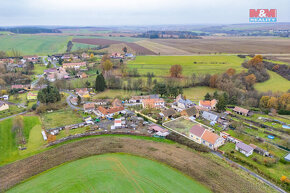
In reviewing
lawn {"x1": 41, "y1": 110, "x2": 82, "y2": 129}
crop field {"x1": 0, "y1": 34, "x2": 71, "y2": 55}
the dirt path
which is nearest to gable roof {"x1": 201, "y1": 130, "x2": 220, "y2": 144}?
the dirt path

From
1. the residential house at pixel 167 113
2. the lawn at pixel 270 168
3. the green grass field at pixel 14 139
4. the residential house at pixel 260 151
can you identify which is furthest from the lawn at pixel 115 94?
the residential house at pixel 260 151

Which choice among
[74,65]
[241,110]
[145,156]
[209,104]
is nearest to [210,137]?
[145,156]

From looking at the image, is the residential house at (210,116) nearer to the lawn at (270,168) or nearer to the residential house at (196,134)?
the residential house at (196,134)

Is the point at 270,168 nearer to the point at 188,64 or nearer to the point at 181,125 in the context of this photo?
the point at 181,125

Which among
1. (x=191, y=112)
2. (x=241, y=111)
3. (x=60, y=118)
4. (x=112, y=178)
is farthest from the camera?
(x=241, y=111)

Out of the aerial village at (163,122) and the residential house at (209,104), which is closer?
the aerial village at (163,122)

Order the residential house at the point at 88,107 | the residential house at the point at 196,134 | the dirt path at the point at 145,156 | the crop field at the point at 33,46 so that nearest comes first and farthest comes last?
the dirt path at the point at 145,156
the residential house at the point at 196,134
the residential house at the point at 88,107
the crop field at the point at 33,46

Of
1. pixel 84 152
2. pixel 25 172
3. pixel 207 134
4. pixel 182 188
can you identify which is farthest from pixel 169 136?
pixel 25 172
